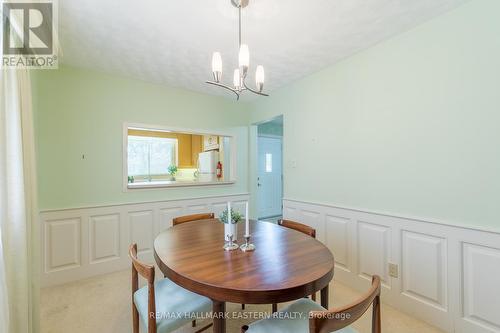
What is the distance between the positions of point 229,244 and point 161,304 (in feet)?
1.78

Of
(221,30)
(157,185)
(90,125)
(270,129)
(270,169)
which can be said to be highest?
(221,30)

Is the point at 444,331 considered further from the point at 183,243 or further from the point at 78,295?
the point at 78,295

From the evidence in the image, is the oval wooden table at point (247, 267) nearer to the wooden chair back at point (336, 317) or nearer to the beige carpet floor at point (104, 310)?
the wooden chair back at point (336, 317)

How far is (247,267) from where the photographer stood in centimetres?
128

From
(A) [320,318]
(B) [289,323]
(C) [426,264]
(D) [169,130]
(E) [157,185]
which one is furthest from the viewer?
(D) [169,130]

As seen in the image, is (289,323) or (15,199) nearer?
(289,323)

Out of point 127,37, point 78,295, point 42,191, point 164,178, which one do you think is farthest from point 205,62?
point 164,178

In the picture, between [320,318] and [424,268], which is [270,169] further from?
[320,318]

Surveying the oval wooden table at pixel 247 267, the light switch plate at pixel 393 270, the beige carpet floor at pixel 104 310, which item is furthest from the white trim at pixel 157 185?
the light switch plate at pixel 393 270

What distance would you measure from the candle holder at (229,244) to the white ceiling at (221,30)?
1712mm

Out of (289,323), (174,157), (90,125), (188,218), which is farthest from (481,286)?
(174,157)

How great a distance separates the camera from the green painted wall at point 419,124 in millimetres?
1611

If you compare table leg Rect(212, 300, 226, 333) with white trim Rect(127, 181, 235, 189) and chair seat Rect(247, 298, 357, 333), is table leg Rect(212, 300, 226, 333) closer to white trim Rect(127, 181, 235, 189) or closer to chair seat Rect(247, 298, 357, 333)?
chair seat Rect(247, 298, 357, 333)

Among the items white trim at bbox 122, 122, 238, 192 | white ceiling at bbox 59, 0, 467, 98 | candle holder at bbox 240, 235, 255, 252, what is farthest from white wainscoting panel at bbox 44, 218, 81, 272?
candle holder at bbox 240, 235, 255, 252
